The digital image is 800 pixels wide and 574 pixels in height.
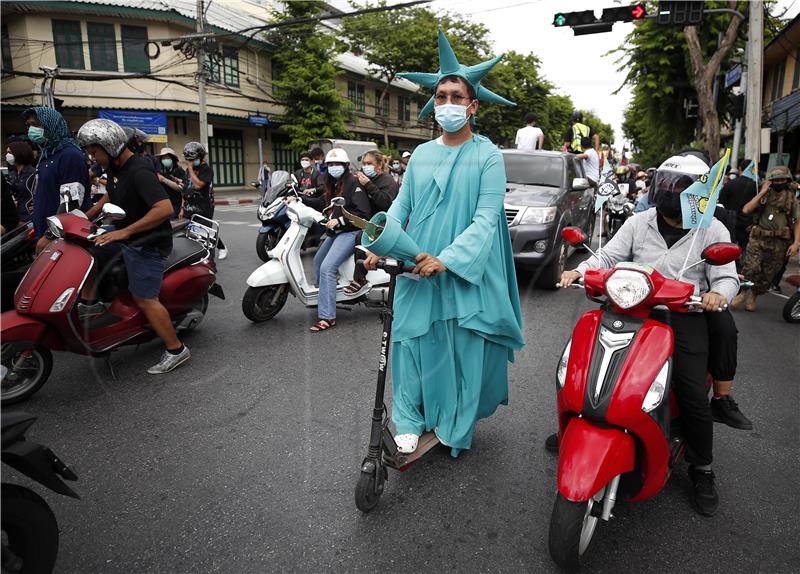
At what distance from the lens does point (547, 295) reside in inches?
274

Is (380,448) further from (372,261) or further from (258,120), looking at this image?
(258,120)

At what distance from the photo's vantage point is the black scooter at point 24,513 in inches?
70.2

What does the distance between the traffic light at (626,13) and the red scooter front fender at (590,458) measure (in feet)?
38.3

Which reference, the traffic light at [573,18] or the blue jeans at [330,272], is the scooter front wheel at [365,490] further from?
the traffic light at [573,18]

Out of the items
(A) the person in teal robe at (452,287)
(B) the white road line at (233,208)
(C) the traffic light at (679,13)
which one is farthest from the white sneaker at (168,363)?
(B) the white road line at (233,208)

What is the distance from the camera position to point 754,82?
35.1ft

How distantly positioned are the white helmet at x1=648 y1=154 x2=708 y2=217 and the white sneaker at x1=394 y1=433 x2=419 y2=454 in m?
1.61

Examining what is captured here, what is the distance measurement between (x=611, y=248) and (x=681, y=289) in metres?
0.62

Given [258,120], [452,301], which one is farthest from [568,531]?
[258,120]

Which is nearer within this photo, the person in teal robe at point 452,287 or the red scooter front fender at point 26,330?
the person in teal robe at point 452,287

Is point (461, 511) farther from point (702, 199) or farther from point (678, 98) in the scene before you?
point (678, 98)

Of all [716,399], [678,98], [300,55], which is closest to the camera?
[716,399]

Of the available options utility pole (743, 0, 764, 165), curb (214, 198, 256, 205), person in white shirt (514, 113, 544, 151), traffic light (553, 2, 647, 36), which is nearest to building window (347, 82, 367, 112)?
curb (214, 198, 256, 205)

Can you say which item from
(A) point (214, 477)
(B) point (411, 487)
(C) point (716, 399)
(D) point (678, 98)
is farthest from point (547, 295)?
(D) point (678, 98)
